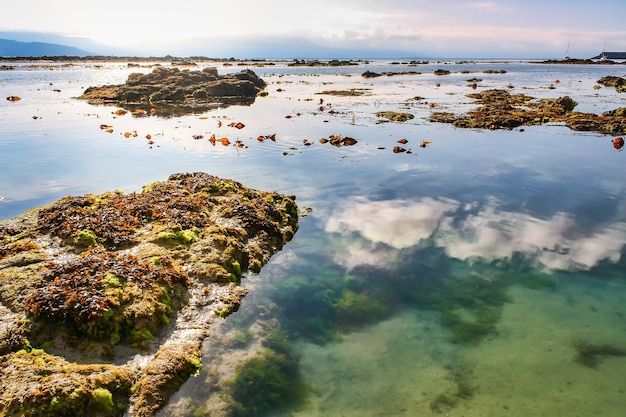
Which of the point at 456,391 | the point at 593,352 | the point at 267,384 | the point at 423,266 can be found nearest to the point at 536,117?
the point at 423,266

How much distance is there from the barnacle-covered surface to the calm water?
840mm

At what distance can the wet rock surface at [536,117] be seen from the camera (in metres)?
36.5

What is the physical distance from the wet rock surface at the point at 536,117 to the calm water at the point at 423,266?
7122 millimetres

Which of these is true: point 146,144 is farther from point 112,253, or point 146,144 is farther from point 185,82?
point 185,82

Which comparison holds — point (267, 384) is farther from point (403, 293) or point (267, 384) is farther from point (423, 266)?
point (423, 266)

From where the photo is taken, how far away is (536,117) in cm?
4084

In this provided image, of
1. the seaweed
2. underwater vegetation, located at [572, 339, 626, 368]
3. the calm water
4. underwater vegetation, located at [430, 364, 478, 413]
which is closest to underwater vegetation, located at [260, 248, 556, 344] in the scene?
the calm water

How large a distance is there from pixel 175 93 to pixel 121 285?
193ft

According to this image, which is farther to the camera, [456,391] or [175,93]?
[175,93]

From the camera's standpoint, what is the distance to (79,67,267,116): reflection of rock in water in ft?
184

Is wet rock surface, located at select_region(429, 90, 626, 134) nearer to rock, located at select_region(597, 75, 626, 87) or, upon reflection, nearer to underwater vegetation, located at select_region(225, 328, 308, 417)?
underwater vegetation, located at select_region(225, 328, 308, 417)

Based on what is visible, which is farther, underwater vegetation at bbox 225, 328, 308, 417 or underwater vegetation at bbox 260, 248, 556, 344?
underwater vegetation at bbox 260, 248, 556, 344

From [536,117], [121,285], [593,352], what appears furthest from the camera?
[536,117]

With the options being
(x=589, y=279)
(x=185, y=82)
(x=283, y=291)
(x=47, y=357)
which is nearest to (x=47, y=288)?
(x=47, y=357)
